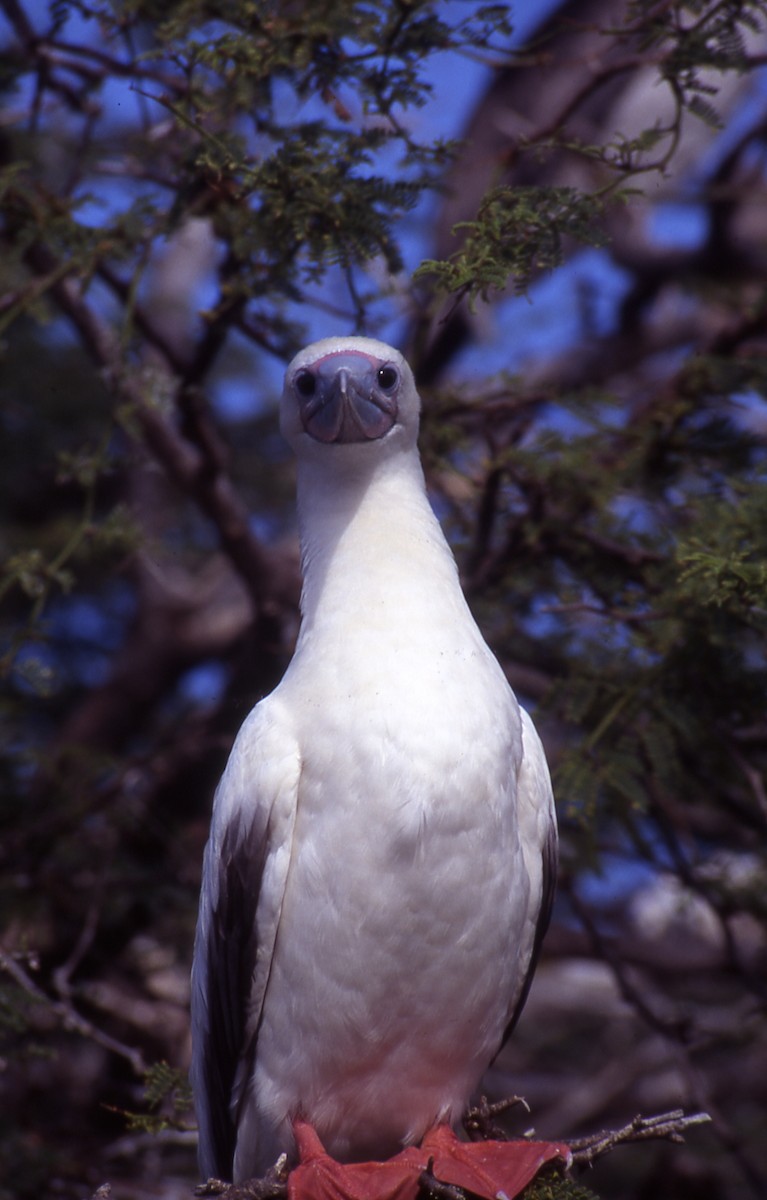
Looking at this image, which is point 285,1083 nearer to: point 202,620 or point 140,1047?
point 140,1047

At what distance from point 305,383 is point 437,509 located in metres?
2.60

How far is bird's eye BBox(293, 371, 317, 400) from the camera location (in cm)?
377

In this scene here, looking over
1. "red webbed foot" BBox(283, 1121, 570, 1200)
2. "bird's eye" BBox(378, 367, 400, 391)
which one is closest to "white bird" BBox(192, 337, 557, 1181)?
"bird's eye" BBox(378, 367, 400, 391)

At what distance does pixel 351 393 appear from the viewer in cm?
366

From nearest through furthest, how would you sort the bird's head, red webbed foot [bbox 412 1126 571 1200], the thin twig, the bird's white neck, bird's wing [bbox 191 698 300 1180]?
1. the thin twig
2. red webbed foot [bbox 412 1126 571 1200]
3. bird's wing [bbox 191 698 300 1180]
4. the bird's white neck
5. the bird's head

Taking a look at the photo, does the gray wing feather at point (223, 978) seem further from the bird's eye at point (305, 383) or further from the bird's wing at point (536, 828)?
the bird's eye at point (305, 383)

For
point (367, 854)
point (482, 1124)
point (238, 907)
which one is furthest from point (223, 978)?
point (482, 1124)

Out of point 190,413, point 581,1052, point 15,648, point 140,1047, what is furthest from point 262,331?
point 581,1052

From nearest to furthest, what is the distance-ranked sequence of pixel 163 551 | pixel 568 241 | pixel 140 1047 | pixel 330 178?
pixel 330 178 → pixel 163 551 → pixel 140 1047 → pixel 568 241

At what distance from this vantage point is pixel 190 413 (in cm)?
498

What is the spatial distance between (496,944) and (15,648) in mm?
1902

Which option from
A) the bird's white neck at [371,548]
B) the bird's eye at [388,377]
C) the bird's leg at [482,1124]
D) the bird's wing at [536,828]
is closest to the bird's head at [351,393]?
the bird's eye at [388,377]

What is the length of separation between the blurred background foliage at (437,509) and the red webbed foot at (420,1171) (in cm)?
47

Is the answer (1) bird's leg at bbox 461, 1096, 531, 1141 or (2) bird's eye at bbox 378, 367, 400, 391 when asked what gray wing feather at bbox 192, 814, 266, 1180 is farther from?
(2) bird's eye at bbox 378, 367, 400, 391
